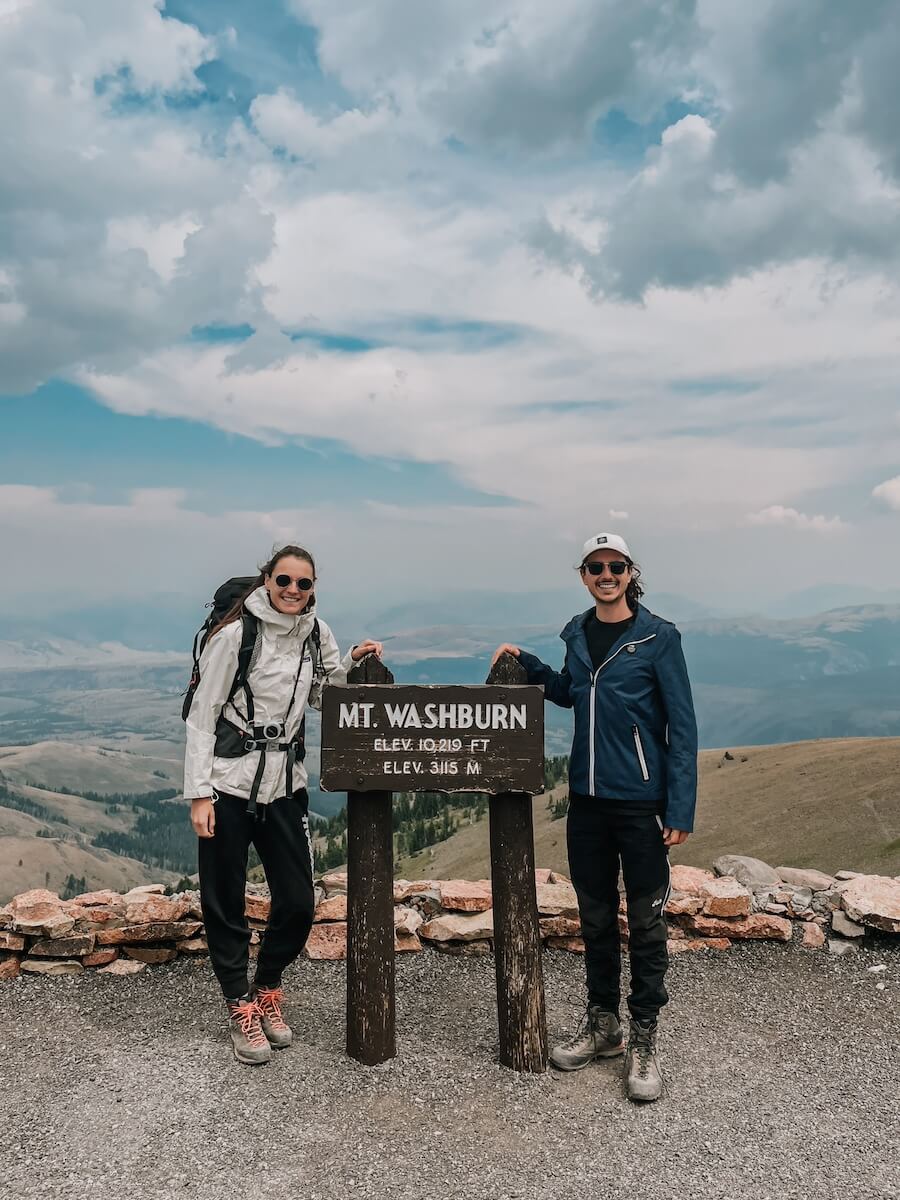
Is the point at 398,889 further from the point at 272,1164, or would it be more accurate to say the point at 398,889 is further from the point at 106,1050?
the point at 272,1164

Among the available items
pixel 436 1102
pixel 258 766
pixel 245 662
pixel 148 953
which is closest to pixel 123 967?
pixel 148 953

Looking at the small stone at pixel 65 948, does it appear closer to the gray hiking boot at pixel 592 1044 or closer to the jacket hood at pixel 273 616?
the jacket hood at pixel 273 616

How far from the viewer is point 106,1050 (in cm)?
824

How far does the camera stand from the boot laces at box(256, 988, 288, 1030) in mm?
8188

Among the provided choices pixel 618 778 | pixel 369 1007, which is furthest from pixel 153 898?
pixel 618 778

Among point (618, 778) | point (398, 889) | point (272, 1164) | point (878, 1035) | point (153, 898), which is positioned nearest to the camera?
point (272, 1164)

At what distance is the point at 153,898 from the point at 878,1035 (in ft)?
27.6

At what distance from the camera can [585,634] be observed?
25.5 ft

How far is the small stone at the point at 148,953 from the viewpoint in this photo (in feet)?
33.2

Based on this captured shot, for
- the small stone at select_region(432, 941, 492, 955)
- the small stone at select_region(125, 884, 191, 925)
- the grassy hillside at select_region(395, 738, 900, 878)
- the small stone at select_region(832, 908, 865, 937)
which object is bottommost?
the grassy hillside at select_region(395, 738, 900, 878)

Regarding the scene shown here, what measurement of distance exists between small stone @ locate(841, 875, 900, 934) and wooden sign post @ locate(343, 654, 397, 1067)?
6485 millimetres

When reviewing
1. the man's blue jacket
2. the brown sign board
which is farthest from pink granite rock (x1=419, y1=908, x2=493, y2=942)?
the man's blue jacket

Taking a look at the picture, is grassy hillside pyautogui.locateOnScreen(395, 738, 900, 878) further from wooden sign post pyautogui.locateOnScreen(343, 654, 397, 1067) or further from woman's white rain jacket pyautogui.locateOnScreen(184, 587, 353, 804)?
woman's white rain jacket pyautogui.locateOnScreen(184, 587, 353, 804)

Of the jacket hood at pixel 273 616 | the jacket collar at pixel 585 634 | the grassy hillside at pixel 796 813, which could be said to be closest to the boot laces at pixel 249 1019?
the jacket hood at pixel 273 616
